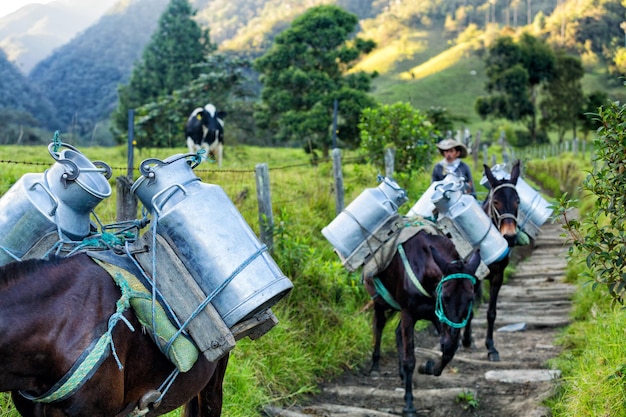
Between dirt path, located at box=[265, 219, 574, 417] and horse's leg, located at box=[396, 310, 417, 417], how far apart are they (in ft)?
0.52

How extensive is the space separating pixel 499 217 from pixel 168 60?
34.8m

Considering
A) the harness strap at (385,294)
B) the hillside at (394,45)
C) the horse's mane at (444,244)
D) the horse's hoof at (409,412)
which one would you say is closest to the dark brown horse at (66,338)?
the horse's hoof at (409,412)

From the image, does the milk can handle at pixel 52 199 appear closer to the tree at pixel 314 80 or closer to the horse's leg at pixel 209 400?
the horse's leg at pixel 209 400

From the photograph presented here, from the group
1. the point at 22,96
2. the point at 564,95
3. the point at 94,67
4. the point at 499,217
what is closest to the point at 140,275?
the point at 499,217

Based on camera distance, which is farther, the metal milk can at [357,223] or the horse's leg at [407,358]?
the metal milk can at [357,223]

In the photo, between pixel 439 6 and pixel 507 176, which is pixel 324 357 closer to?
pixel 507 176

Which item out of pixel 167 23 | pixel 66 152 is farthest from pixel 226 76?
pixel 66 152

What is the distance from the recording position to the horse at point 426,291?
5.60m

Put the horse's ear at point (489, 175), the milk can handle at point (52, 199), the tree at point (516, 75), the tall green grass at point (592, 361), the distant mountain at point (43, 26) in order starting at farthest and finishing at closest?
the distant mountain at point (43, 26) < the tree at point (516, 75) < the horse's ear at point (489, 175) < the tall green grass at point (592, 361) < the milk can handle at point (52, 199)

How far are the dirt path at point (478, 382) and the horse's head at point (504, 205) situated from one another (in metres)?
0.68

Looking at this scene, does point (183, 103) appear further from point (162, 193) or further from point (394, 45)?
point (394, 45)

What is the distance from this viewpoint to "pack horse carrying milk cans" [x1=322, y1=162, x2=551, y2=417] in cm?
564

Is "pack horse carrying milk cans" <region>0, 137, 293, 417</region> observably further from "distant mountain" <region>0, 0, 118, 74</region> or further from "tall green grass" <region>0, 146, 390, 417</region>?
"distant mountain" <region>0, 0, 118, 74</region>

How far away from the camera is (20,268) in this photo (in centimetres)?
296
